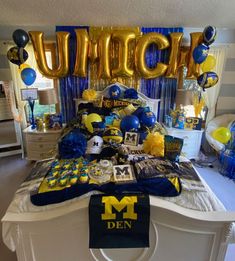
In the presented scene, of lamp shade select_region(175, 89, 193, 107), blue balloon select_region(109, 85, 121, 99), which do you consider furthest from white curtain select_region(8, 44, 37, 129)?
lamp shade select_region(175, 89, 193, 107)

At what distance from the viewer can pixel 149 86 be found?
10.6ft

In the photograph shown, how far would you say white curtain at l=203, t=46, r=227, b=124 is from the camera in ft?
10.2

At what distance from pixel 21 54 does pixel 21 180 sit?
1.74 m

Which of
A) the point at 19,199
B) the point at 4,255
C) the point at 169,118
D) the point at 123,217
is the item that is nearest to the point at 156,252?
the point at 123,217

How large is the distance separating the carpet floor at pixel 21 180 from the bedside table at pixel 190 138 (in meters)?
0.30

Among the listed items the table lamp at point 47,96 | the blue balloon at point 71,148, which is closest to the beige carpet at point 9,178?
the blue balloon at point 71,148

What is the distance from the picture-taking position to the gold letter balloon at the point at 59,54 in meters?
2.74

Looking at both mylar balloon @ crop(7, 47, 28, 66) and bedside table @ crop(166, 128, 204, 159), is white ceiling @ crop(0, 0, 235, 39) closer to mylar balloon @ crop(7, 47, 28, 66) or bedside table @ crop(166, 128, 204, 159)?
mylar balloon @ crop(7, 47, 28, 66)

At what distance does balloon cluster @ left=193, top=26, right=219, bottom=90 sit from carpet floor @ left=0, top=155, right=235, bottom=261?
1331mm

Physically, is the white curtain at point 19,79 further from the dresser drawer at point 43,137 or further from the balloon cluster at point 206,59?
the balloon cluster at point 206,59

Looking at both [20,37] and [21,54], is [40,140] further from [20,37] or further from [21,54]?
[20,37]

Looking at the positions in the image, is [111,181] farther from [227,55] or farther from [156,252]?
[227,55]

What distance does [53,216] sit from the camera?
104 cm

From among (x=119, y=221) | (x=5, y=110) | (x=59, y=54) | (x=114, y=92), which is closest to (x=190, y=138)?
(x=114, y=92)
